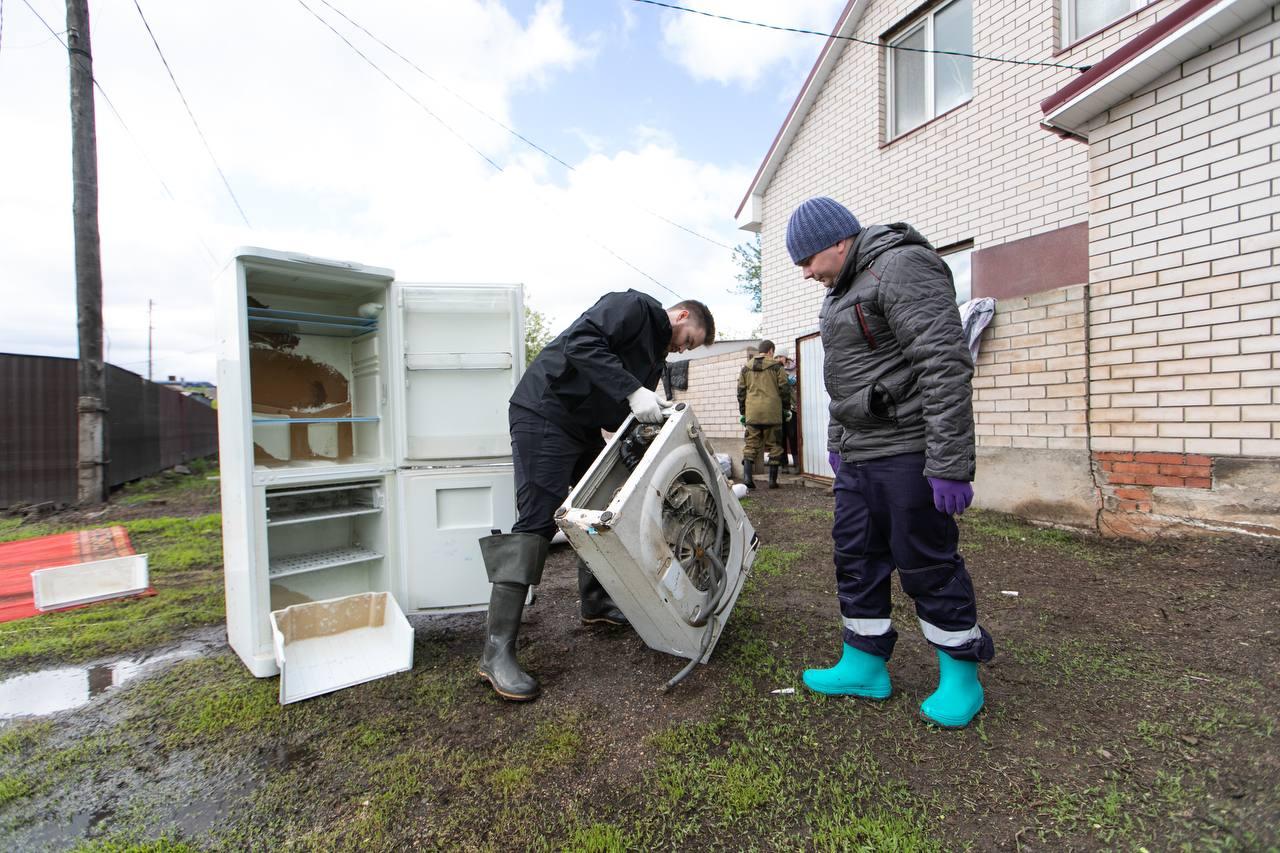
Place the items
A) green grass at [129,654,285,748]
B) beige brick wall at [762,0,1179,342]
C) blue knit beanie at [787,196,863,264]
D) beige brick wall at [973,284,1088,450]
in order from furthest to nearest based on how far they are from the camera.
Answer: beige brick wall at [762,0,1179,342] → beige brick wall at [973,284,1088,450] → green grass at [129,654,285,748] → blue knit beanie at [787,196,863,264]

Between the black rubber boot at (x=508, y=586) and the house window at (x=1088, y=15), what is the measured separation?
6.44m

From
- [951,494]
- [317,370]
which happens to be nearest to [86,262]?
[317,370]

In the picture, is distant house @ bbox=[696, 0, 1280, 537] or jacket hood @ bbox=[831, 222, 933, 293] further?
distant house @ bbox=[696, 0, 1280, 537]

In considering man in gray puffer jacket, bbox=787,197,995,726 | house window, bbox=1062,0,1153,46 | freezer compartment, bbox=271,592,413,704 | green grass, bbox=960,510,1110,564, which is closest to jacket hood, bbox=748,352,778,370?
green grass, bbox=960,510,1110,564

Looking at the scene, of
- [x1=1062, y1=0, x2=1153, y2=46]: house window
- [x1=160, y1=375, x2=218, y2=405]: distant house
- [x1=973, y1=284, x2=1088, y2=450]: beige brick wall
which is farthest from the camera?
[x1=160, y1=375, x2=218, y2=405]: distant house

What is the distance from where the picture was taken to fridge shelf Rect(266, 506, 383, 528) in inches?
105

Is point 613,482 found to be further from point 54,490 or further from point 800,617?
point 54,490

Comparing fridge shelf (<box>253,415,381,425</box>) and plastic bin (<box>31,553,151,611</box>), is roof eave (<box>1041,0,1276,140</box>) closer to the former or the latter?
fridge shelf (<box>253,415,381,425</box>)

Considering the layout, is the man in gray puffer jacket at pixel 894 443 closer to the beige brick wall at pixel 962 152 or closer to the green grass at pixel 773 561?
the green grass at pixel 773 561

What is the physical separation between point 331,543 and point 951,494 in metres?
3.02

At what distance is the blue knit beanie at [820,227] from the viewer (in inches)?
77.9

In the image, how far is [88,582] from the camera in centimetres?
364

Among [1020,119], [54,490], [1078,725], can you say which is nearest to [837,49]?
[1020,119]

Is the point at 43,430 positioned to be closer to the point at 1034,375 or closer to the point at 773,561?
the point at 773,561
